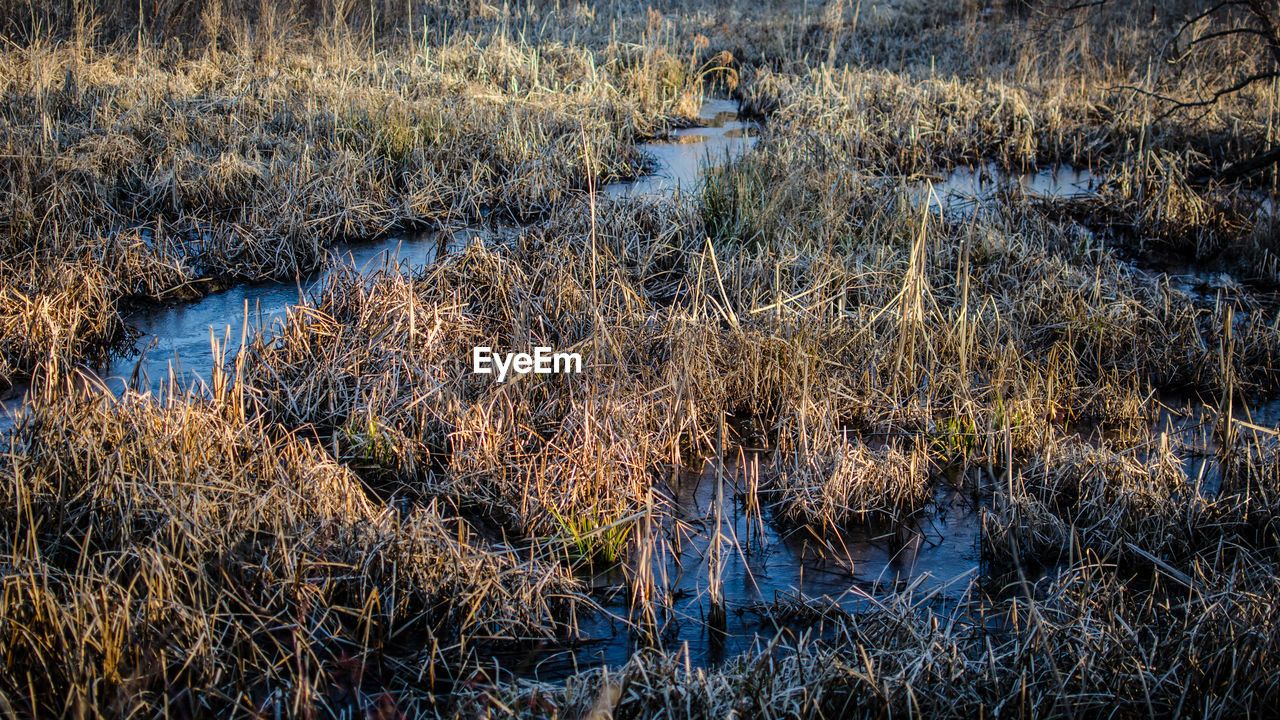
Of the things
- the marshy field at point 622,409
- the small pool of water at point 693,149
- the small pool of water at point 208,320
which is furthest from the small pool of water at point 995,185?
the small pool of water at point 208,320

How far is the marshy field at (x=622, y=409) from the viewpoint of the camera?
2.81m

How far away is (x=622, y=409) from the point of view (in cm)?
422

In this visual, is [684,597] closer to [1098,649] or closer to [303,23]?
[1098,649]

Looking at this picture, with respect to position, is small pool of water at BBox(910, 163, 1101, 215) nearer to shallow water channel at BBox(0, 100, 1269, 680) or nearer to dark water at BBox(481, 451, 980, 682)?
shallow water channel at BBox(0, 100, 1269, 680)

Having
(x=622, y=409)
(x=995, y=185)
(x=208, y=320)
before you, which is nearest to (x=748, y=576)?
(x=622, y=409)

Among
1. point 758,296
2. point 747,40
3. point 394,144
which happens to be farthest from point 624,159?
point 747,40

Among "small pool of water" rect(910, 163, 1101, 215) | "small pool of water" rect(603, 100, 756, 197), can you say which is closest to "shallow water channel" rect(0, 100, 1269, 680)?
"small pool of water" rect(603, 100, 756, 197)

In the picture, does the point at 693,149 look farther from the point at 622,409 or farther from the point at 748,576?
the point at 748,576

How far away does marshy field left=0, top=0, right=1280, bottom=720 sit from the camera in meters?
2.81

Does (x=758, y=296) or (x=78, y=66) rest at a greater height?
(x=78, y=66)

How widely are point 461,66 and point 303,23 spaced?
248cm

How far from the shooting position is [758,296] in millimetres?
5578

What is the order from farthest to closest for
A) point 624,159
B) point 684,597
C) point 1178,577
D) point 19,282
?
point 624,159 → point 19,282 → point 684,597 → point 1178,577

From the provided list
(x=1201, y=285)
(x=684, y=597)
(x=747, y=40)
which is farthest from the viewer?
(x=747, y=40)
